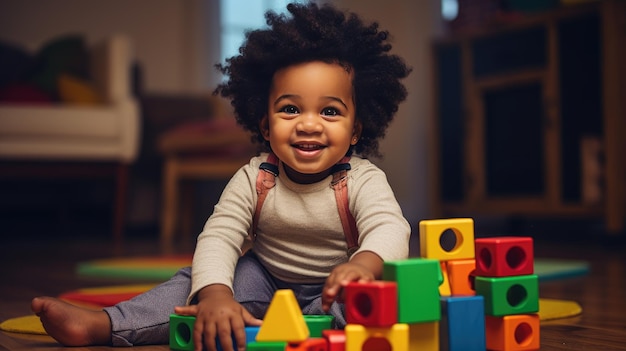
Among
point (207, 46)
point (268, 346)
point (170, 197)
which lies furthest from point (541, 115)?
point (268, 346)

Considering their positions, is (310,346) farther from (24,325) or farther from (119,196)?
(119,196)

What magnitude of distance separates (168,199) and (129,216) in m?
0.41

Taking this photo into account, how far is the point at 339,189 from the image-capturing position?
941 millimetres

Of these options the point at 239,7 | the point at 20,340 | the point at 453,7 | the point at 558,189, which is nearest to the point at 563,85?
the point at 558,189

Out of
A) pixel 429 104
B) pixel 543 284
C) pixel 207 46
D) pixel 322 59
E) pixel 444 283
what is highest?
pixel 207 46

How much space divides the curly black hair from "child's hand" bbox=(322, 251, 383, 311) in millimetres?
232

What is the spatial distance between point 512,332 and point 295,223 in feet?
0.92

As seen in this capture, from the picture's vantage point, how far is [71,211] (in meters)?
3.48

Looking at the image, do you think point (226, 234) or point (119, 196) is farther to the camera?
point (119, 196)

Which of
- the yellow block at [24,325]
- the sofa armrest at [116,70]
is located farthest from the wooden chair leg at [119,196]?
the yellow block at [24,325]

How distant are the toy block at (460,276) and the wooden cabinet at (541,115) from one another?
1812 mm

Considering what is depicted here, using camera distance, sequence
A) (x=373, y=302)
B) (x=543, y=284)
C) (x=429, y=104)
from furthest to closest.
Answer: (x=429, y=104)
(x=543, y=284)
(x=373, y=302)

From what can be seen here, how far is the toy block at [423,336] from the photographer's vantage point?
75 cm

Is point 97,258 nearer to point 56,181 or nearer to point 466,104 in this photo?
point 56,181
